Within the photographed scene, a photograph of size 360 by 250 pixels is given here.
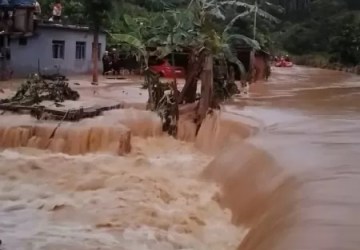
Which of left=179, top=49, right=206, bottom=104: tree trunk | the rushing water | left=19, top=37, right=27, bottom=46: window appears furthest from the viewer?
left=19, top=37, right=27, bottom=46: window

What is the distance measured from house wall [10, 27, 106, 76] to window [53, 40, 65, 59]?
0.14 metres

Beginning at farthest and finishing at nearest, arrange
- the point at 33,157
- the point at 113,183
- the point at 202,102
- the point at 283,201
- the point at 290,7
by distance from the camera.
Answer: the point at 290,7
the point at 202,102
the point at 33,157
the point at 113,183
the point at 283,201

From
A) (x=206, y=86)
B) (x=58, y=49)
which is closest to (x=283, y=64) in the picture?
(x=58, y=49)

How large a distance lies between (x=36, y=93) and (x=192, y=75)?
3.62m

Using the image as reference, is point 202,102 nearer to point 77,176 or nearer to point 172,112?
point 172,112

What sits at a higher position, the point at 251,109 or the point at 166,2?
the point at 166,2

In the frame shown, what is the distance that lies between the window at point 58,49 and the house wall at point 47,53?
0.45 feet

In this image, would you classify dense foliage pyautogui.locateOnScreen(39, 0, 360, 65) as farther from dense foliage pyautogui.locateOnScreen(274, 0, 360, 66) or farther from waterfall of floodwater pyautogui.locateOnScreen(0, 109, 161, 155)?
waterfall of floodwater pyautogui.locateOnScreen(0, 109, 161, 155)

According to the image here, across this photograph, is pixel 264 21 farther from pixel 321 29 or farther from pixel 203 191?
pixel 203 191

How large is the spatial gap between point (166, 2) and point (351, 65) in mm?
13426

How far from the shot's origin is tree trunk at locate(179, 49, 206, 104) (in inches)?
609

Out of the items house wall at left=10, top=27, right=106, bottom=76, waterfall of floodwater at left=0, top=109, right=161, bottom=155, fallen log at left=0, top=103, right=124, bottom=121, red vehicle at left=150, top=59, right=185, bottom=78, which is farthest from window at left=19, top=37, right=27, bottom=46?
waterfall of floodwater at left=0, top=109, right=161, bottom=155

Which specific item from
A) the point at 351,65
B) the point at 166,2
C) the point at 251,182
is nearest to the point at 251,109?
the point at 251,182

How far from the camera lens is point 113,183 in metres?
11.1
